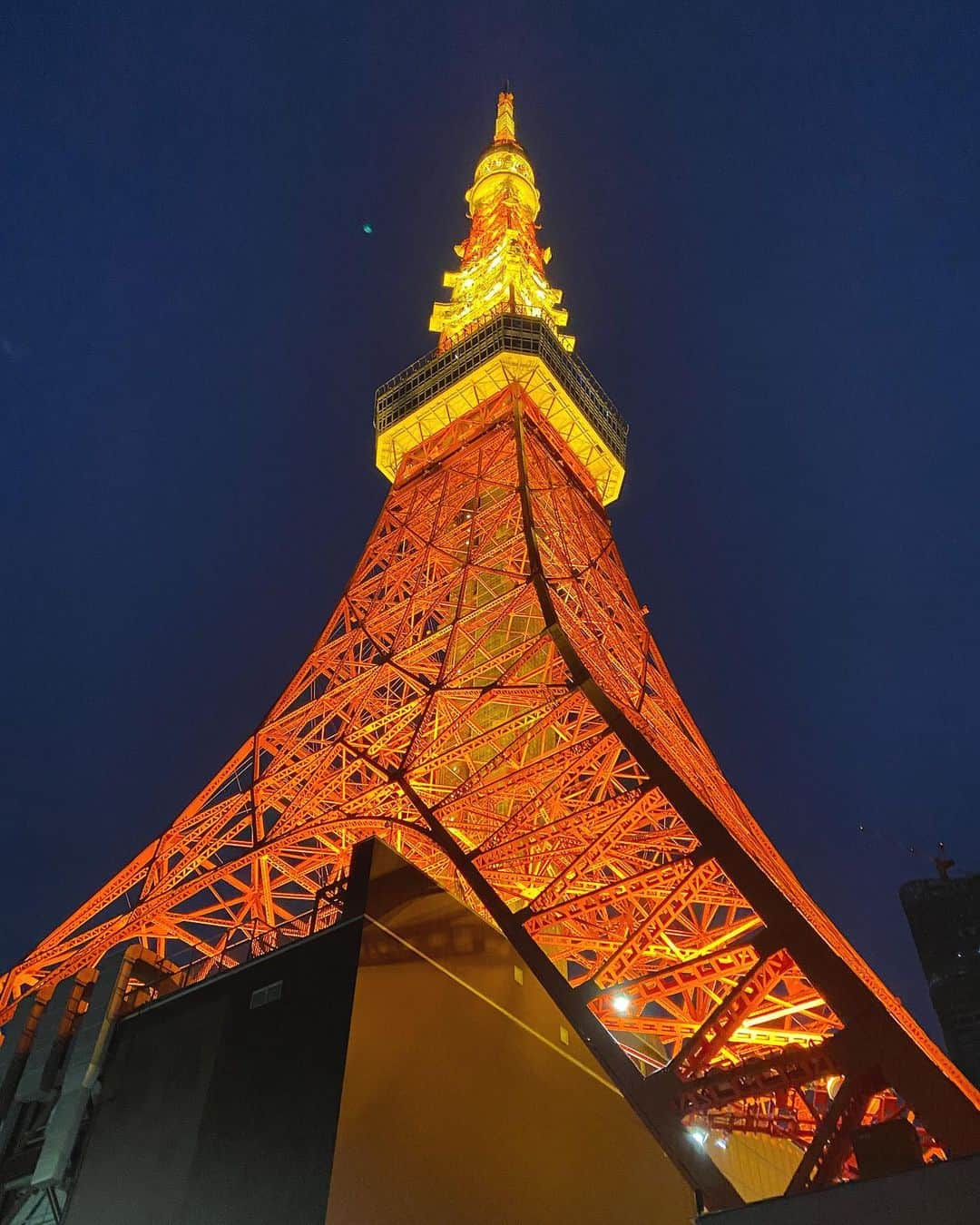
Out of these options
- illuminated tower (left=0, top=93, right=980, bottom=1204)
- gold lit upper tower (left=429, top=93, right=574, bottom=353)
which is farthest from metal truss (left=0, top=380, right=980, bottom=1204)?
gold lit upper tower (left=429, top=93, right=574, bottom=353)

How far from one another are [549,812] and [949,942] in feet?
108

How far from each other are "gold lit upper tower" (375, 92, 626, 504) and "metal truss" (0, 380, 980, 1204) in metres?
1.36

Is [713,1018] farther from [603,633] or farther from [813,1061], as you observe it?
[603,633]

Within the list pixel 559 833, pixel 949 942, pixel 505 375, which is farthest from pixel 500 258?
pixel 949 942

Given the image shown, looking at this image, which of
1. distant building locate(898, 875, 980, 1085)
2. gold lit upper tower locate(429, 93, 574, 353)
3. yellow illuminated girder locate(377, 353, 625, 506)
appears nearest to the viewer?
yellow illuminated girder locate(377, 353, 625, 506)

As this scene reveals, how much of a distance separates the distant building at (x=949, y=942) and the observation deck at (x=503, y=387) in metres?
25.7

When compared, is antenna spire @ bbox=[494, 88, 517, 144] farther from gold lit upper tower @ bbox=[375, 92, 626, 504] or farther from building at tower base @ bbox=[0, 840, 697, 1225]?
building at tower base @ bbox=[0, 840, 697, 1225]

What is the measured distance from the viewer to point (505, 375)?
22578mm

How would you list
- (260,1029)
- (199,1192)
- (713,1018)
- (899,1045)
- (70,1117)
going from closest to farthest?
(899,1045) → (713,1018) → (199,1192) → (260,1029) → (70,1117)

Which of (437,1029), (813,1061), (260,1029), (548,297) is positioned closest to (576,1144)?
(437,1029)

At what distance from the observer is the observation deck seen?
74.0 feet

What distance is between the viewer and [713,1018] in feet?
23.9

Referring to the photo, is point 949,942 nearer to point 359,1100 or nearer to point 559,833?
point 559,833

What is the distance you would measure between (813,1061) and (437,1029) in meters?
3.78
